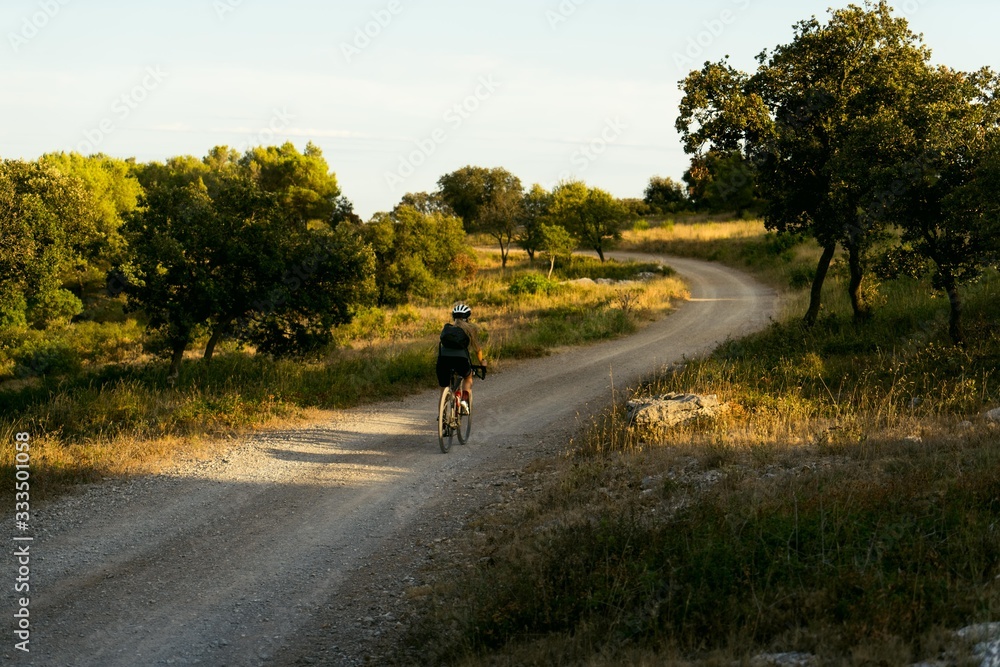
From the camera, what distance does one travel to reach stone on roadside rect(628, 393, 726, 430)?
37.0ft

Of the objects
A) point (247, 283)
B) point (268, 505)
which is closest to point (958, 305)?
point (268, 505)

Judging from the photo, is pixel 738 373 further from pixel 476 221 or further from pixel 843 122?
pixel 476 221

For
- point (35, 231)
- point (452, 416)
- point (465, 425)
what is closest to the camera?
point (452, 416)

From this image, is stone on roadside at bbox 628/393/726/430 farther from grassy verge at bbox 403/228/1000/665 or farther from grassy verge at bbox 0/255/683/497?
grassy verge at bbox 0/255/683/497

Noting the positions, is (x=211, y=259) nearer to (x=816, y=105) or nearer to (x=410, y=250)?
(x=816, y=105)

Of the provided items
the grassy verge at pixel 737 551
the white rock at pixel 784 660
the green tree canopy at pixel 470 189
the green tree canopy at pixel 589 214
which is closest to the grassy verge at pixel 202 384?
the grassy verge at pixel 737 551

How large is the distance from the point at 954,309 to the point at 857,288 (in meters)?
3.98

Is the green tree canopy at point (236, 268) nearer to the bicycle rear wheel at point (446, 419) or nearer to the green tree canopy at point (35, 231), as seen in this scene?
the bicycle rear wheel at point (446, 419)

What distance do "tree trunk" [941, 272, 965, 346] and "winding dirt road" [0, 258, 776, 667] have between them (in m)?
7.65

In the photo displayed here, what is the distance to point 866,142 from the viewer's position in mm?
15273

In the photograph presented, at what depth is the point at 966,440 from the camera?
28.5 ft

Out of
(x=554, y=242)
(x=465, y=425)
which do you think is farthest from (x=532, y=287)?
(x=465, y=425)

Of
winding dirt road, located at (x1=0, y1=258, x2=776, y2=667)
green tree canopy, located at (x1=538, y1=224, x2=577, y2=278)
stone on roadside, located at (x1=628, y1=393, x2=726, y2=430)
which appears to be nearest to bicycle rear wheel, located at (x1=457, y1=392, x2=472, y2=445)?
winding dirt road, located at (x1=0, y1=258, x2=776, y2=667)

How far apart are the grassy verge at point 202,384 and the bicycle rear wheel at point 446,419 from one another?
342 centimetres
